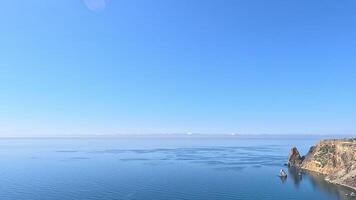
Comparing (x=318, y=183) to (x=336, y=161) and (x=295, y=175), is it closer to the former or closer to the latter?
(x=295, y=175)

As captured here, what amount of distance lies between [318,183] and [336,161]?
27815 millimetres

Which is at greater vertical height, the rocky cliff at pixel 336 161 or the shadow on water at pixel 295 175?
the rocky cliff at pixel 336 161

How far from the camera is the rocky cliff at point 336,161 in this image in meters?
145

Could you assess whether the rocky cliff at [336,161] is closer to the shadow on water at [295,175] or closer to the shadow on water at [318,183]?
the shadow on water at [318,183]

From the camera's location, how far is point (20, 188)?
134500 mm

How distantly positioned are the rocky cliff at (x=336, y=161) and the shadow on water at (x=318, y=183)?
4.01 meters

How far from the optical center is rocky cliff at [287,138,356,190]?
476ft

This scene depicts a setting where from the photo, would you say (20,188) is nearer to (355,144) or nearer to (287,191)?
(287,191)

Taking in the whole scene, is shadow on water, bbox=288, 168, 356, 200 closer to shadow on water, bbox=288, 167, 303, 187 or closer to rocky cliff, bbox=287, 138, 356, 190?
shadow on water, bbox=288, 167, 303, 187

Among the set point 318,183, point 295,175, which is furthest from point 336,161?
point 318,183

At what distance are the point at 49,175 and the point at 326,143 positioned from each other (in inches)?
6187

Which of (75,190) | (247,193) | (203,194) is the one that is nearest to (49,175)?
(75,190)

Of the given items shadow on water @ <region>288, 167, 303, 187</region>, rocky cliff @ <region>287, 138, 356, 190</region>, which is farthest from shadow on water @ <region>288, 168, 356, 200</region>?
rocky cliff @ <region>287, 138, 356, 190</region>

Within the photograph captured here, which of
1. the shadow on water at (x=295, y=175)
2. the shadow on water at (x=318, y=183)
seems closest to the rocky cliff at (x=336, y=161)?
the shadow on water at (x=318, y=183)
